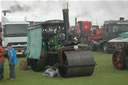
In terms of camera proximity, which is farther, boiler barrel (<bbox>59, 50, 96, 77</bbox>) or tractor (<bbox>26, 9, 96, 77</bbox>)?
tractor (<bbox>26, 9, 96, 77</bbox>)

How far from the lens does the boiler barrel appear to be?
8.88 m

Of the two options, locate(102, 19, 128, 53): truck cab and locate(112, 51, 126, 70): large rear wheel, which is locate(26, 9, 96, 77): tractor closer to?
locate(112, 51, 126, 70): large rear wheel

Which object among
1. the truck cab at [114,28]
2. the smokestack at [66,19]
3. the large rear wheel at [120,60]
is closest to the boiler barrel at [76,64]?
the smokestack at [66,19]

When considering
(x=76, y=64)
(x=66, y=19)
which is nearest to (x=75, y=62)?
(x=76, y=64)

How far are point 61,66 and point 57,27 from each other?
2.36 m

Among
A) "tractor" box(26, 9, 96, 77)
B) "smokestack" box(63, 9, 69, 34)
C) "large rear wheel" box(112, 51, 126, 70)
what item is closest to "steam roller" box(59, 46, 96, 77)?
"tractor" box(26, 9, 96, 77)

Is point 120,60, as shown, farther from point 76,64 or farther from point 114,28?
point 114,28

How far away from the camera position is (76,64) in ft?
29.3

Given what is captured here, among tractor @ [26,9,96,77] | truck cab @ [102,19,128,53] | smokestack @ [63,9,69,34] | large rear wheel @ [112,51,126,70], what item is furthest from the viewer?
truck cab @ [102,19,128,53]

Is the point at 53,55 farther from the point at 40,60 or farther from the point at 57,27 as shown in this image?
the point at 57,27

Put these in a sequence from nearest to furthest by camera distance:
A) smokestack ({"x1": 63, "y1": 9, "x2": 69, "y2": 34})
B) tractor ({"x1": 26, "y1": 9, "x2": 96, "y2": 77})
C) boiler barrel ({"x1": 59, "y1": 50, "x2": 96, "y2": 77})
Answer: boiler barrel ({"x1": 59, "y1": 50, "x2": 96, "y2": 77}) < tractor ({"x1": 26, "y1": 9, "x2": 96, "y2": 77}) < smokestack ({"x1": 63, "y1": 9, "x2": 69, "y2": 34})

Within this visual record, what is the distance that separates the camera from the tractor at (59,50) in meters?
9.05

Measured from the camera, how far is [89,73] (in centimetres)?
939

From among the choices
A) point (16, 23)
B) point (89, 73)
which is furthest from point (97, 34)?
point (89, 73)
